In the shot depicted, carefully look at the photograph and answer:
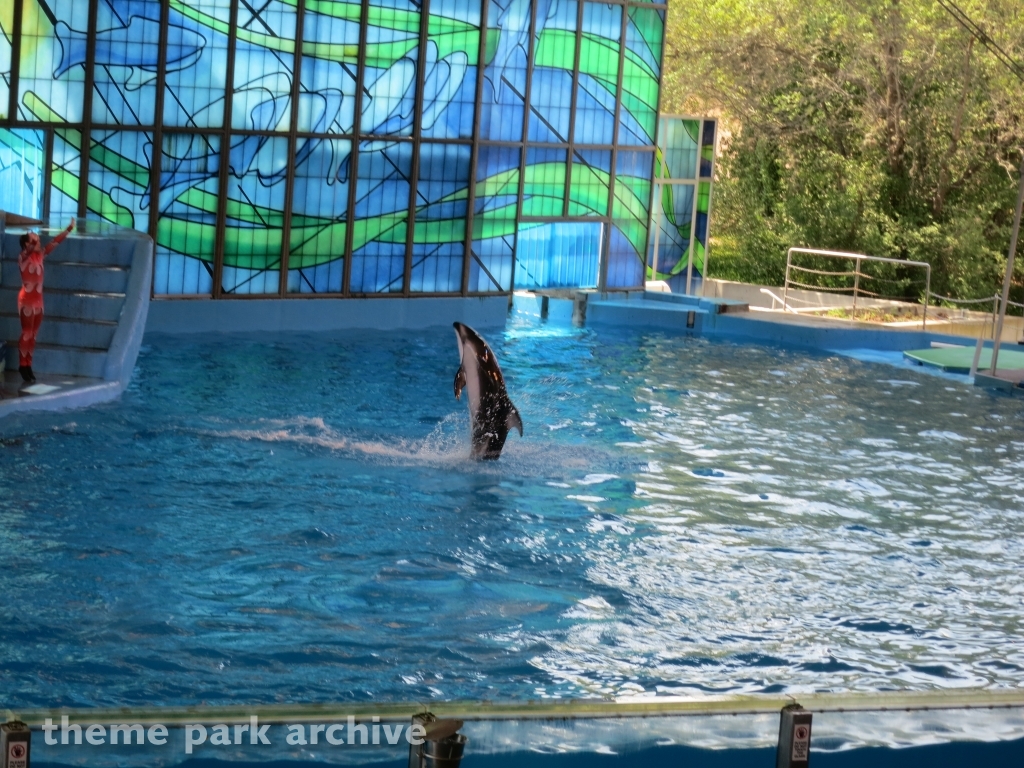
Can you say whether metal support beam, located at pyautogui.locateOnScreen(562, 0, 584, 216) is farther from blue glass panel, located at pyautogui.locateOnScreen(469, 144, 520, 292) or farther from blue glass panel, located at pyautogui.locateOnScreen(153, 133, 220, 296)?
blue glass panel, located at pyautogui.locateOnScreen(153, 133, 220, 296)

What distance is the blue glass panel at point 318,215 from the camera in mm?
17922

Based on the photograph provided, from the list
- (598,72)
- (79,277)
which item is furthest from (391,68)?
(79,277)

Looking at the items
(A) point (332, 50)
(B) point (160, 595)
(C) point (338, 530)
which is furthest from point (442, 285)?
(B) point (160, 595)

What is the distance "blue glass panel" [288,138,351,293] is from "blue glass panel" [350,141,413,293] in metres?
0.25

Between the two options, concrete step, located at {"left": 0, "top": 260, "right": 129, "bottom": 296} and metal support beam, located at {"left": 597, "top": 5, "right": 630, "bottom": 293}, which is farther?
metal support beam, located at {"left": 597, "top": 5, "right": 630, "bottom": 293}

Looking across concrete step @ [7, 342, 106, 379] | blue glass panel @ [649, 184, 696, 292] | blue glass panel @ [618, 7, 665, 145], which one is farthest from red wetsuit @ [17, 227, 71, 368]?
blue glass panel @ [649, 184, 696, 292]

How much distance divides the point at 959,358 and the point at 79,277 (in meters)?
11.0

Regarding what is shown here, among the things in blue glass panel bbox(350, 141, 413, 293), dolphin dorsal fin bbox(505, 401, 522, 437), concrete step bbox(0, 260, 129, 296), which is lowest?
dolphin dorsal fin bbox(505, 401, 522, 437)

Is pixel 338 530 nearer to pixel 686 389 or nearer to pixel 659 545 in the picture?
pixel 659 545

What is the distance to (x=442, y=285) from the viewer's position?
19625 millimetres

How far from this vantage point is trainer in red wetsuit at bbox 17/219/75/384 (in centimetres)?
1145

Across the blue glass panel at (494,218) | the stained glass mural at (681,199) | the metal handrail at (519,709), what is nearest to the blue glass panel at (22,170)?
the blue glass panel at (494,218)

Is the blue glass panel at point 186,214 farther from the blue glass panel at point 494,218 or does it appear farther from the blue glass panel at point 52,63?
the blue glass panel at point 494,218

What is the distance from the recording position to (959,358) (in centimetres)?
1756
